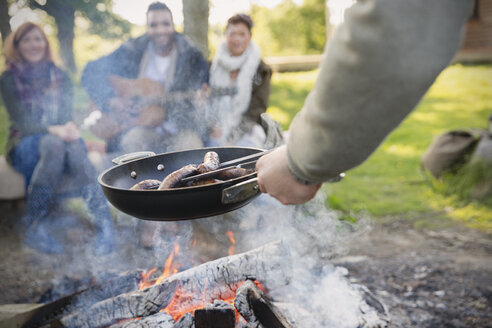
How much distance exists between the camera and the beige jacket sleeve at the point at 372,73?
99 cm

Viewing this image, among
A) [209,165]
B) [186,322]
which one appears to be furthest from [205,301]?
[209,165]

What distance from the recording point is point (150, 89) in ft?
14.4

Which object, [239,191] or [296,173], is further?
[239,191]

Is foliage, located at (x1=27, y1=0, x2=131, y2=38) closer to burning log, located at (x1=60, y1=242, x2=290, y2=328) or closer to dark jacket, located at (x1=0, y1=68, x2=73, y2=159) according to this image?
dark jacket, located at (x1=0, y1=68, x2=73, y2=159)

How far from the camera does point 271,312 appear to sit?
1884 millimetres

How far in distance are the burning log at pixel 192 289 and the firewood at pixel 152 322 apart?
0.18 feet

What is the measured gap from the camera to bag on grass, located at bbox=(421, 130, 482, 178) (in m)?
5.22

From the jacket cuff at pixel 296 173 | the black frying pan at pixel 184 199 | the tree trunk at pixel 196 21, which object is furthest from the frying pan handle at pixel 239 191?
the tree trunk at pixel 196 21

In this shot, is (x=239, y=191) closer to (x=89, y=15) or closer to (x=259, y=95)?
(x=259, y=95)

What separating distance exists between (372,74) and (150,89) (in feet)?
12.1

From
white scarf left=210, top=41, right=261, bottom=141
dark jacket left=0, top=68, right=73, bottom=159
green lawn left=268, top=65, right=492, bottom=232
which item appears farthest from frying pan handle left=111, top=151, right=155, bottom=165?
green lawn left=268, top=65, right=492, bottom=232

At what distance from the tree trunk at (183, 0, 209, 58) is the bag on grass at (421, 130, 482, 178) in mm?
3456

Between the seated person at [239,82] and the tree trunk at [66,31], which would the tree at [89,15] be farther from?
the seated person at [239,82]

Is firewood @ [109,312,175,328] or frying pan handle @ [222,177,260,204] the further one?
firewood @ [109,312,175,328]
